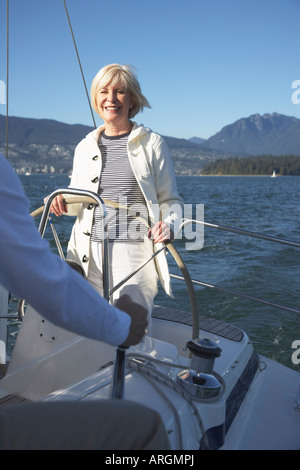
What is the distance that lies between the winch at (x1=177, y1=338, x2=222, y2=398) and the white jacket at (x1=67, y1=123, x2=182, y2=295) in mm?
697

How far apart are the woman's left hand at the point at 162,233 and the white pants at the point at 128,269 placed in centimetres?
18

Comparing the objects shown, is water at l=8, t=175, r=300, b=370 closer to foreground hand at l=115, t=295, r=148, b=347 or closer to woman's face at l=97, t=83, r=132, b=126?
woman's face at l=97, t=83, r=132, b=126

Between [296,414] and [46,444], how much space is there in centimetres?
125

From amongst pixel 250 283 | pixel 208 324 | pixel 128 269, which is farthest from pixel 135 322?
pixel 250 283

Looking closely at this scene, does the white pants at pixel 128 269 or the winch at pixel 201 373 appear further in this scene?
the white pants at pixel 128 269

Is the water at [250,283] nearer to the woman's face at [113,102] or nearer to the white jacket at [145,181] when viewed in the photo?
the white jacket at [145,181]

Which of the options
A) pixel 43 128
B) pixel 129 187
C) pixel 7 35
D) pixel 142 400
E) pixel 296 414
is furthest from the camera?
pixel 43 128

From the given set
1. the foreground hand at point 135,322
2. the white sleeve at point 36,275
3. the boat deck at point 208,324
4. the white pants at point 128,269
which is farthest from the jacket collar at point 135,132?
the white sleeve at point 36,275

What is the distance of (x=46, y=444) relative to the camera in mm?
795

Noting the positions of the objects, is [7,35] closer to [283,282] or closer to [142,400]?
[142,400]

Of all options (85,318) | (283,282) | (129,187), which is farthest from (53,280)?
(283,282)

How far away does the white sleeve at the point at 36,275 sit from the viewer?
0.67m

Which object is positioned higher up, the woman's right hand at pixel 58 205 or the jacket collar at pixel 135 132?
the jacket collar at pixel 135 132

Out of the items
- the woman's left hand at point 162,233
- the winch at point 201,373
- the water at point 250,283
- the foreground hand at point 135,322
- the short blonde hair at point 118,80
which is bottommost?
the water at point 250,283
